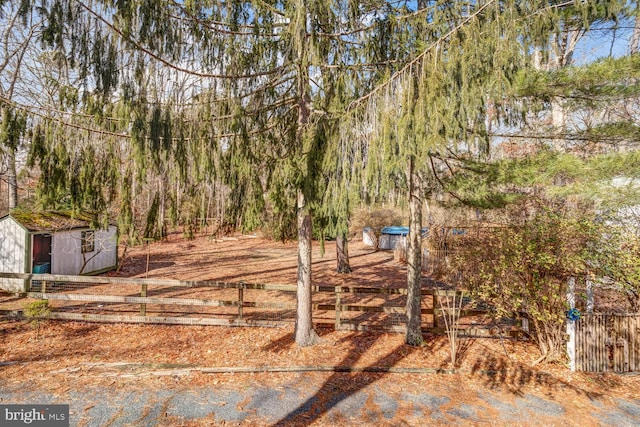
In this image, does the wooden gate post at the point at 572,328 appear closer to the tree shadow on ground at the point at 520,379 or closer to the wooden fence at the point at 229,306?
the tree shadow on ground at the point at 520,379

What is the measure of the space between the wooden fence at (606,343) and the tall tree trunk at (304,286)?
5013 mm

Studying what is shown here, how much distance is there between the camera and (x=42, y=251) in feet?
41.4

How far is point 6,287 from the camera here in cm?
1082

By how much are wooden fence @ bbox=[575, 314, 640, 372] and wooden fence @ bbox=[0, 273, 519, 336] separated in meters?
1.25

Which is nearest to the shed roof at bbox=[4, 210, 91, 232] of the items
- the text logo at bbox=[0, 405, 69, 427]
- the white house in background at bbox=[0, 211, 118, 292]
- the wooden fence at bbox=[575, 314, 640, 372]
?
the white house in background at bbox=[0, 211, 118, 292]

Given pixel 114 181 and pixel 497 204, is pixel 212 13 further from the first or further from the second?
pixel 497 204

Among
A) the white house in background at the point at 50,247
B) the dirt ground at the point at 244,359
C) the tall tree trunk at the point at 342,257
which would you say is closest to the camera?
the dirt ground at the point at 244,359

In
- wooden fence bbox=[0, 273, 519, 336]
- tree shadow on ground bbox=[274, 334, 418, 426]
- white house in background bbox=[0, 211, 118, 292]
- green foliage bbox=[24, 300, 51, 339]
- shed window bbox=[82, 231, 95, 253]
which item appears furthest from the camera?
shed window bbox=[82, 231, 95, 253]

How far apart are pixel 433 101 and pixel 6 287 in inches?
561

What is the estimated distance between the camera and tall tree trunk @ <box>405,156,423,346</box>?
655cm

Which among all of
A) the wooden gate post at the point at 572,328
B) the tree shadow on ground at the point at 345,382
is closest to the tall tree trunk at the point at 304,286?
the tree shadow on ground at the point at 345,382

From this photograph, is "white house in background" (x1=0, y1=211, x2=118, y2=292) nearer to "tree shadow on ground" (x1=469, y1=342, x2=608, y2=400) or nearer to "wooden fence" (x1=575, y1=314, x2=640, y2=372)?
"tree shadow on ground" (x1=469, y1=342, x2=608, y2=400)

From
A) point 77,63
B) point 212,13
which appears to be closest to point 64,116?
point 77,63

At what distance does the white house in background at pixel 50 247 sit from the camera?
11094 mm
